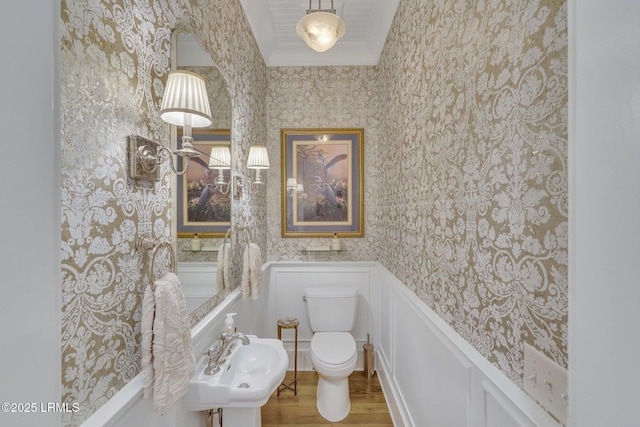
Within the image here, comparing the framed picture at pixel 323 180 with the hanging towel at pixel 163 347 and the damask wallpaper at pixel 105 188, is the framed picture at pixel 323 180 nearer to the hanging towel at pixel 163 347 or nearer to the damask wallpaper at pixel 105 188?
the damask wallpaper at pixel 105 188

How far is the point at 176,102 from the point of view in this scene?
833mm

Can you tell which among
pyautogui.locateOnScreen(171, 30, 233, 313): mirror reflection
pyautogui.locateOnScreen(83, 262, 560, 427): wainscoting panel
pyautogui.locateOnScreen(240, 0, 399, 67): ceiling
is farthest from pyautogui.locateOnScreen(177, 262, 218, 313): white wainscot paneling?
pyautogui.locateOnScreen(240, 0, 399, 67): ceiling

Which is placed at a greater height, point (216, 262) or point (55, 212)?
point (55, 212)

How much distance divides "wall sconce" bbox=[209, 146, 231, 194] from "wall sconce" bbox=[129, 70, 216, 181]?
50cm

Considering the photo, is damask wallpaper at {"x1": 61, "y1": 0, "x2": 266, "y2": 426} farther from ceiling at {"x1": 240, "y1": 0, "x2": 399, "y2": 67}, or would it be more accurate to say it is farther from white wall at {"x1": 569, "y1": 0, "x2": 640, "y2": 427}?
ceiling at {"x1": 240, "y1": 0, "x2": 399, "y2": 67}

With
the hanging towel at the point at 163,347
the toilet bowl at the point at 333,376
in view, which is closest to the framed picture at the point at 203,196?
the hanging towel at the point at 163,347

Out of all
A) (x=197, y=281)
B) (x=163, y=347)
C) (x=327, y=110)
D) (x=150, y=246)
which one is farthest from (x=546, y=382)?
(x=327, y=110)

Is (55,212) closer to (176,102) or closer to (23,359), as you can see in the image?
(23,359)

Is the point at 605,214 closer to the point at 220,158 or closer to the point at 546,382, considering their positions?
the point at 546,382

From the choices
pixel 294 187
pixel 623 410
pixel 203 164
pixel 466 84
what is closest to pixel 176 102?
pixel 203 164

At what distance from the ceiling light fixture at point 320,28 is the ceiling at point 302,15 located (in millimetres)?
706

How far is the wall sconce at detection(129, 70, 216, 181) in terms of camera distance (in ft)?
2.71

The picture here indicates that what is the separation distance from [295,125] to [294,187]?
2.12ft

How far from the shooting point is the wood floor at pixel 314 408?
1.98 m
